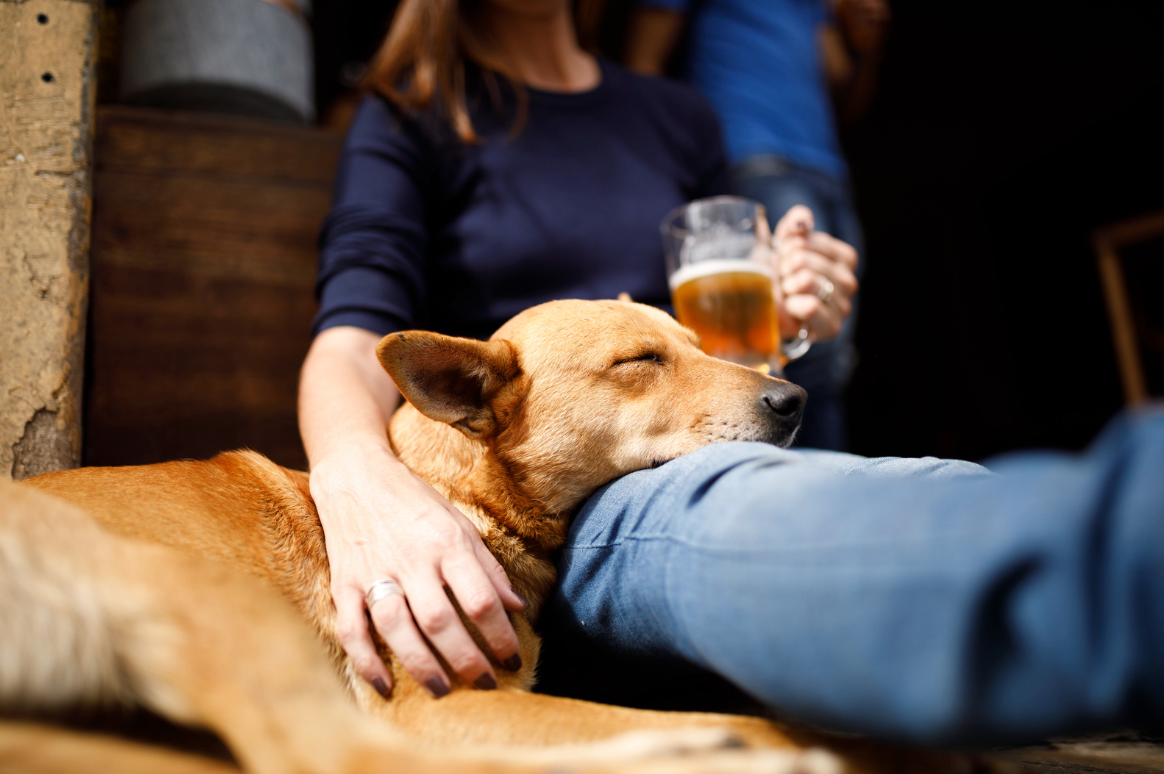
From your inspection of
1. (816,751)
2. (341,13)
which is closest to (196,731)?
(816,751)

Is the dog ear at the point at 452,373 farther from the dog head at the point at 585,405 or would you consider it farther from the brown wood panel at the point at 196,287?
the brown wood panel at the point at 196,287

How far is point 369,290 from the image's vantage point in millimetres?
1697

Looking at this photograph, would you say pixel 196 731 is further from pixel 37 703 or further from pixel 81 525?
pixel 81 525

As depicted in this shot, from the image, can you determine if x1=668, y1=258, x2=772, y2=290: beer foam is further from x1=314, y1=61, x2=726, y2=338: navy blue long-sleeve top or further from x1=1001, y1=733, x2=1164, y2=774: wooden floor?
x1=1001, y1=733, x2=1164, y2=774: wooden floor

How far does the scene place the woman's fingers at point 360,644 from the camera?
1.10 meters

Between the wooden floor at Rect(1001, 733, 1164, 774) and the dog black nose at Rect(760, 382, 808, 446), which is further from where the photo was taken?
the dog black nose at Rect(760, 382, 808, 446)

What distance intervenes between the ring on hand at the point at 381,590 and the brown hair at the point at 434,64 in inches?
52.9

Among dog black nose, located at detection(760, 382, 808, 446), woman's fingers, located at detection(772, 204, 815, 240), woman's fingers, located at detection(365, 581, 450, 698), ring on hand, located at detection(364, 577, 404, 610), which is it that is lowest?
woman's fingers, located at detection(365, 581, 450, 698)

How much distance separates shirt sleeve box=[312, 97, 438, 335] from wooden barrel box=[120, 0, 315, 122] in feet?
1.77

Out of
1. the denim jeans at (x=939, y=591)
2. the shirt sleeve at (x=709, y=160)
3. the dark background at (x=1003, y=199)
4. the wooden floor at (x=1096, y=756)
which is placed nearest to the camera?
the denim jeans at (x=939, y=591)

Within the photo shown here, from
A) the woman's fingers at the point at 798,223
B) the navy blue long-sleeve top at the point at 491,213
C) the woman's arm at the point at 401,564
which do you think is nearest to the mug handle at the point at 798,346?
the woman's fingers at the point at 798,223

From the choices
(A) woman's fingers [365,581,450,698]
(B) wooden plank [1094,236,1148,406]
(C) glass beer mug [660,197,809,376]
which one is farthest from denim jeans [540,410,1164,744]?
(B) wooden plank [1094,236,1148,406]

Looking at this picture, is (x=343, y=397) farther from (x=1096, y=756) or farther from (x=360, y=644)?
(x=1096, y=756)

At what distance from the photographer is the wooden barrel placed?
7.33 feet
